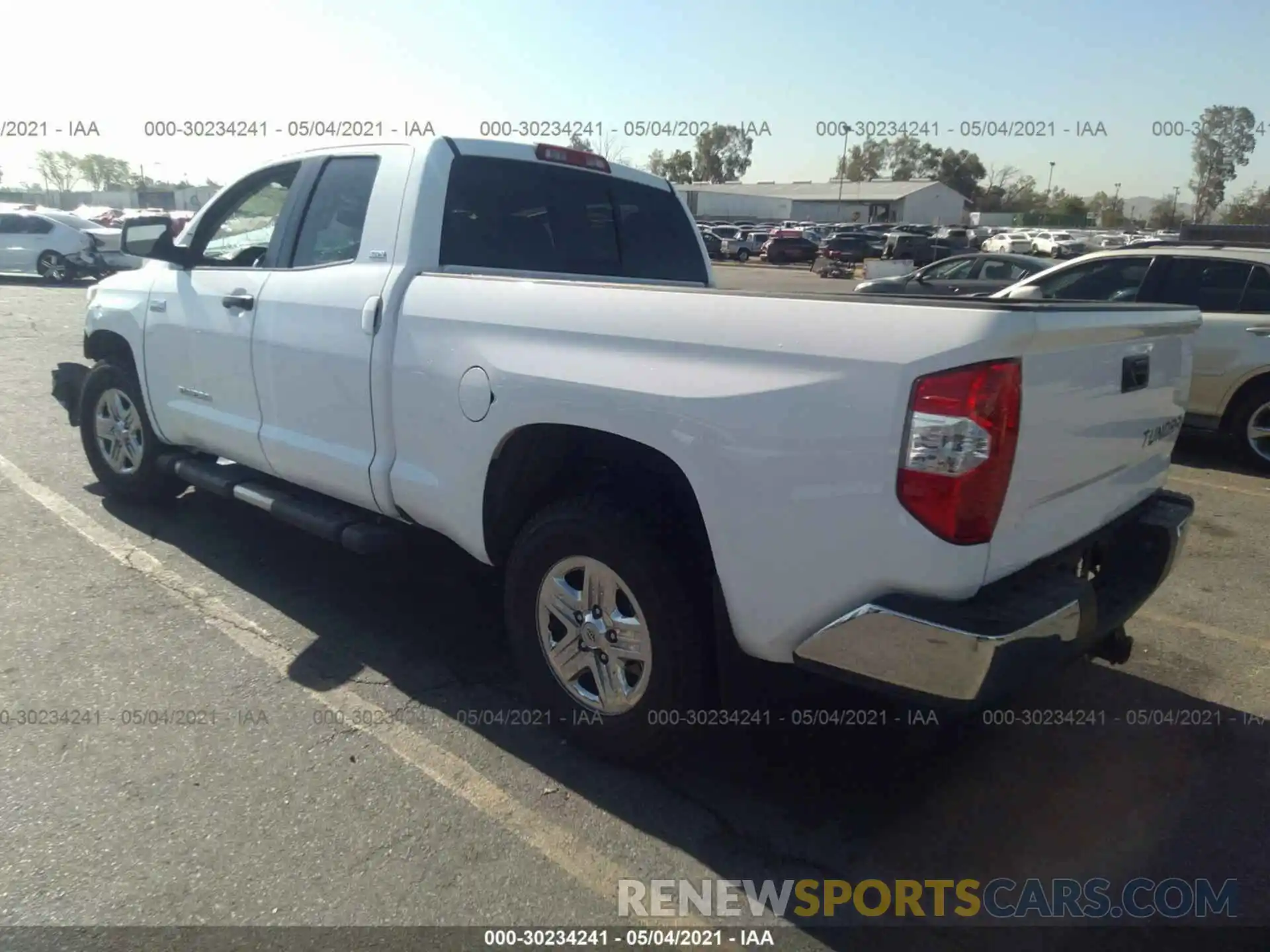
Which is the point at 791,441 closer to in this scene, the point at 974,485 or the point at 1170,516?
the point at 974,485

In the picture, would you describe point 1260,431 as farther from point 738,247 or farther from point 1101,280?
point 738,247

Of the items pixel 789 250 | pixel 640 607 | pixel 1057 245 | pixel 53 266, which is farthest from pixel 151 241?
pixel 1057 245

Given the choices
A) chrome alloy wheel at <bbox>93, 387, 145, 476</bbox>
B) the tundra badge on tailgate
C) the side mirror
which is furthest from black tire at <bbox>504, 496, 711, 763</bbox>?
chrome alloy wheel at <bbox>93, 387, 145, 476</bbox>

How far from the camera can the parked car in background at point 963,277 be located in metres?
13.7

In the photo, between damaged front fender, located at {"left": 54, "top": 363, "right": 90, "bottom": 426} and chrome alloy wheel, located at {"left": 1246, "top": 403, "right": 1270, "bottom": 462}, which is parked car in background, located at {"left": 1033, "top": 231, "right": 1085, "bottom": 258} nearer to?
chrome alloy wheel, located at {"left": 1246, "top": 403, "right": 1270, "bottom": 462}

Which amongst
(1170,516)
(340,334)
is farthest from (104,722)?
(1170,516)

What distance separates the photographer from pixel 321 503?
4262 millimetres

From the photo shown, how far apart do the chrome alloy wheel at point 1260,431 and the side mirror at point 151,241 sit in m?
7.63

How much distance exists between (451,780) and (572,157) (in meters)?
2.81

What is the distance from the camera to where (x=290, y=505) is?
4211 mm

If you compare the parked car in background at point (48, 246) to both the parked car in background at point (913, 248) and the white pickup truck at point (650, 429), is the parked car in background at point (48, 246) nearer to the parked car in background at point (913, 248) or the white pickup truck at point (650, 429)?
the white pickup truck at point (650, 429)

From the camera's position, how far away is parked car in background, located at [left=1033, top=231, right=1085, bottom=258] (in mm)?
44519

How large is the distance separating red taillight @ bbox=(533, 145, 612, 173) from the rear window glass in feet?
0.11

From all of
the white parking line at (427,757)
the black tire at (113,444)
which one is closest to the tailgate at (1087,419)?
the white parking line at (427,757)
